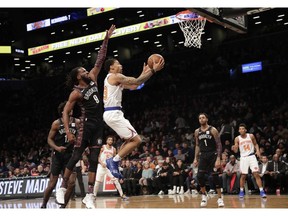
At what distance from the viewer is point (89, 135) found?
688 centimetres

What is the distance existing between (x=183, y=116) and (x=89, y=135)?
1495cm

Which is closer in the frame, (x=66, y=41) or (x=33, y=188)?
(x=33, y=188)

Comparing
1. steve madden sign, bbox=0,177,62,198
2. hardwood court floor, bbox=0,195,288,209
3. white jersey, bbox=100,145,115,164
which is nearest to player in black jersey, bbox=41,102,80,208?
hardwood court floor, bbox=0,195,288,209

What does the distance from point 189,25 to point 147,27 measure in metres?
11.3

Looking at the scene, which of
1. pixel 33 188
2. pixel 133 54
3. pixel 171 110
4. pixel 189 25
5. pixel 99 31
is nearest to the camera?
pixel 189 25

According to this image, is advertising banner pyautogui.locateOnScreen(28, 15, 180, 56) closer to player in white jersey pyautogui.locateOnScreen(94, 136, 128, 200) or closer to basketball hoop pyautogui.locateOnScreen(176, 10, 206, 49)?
basketball hoop pyautogui.locateOnScreen(176, 10, 206, 49)

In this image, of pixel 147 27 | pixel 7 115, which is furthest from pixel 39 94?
pixel 147 27

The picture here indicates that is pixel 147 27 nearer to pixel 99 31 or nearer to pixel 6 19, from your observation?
pixel 99 31

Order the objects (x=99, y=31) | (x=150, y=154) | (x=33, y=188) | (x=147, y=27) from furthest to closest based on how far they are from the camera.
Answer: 1. (x=99, y=31)
2. (x=147, y=27)
3. (x=150, y=154)
4. (x=33, y=188)

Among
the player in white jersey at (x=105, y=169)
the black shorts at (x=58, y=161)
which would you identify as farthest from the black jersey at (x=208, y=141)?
the player in white jersey at (x=105, y=169)

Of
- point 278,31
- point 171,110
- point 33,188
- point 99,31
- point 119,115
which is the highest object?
point 99,31

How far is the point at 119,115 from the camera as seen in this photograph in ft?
24.2

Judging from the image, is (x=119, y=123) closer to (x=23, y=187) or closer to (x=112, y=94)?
(x=112, y=94)

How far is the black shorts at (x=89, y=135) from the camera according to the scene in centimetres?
686
